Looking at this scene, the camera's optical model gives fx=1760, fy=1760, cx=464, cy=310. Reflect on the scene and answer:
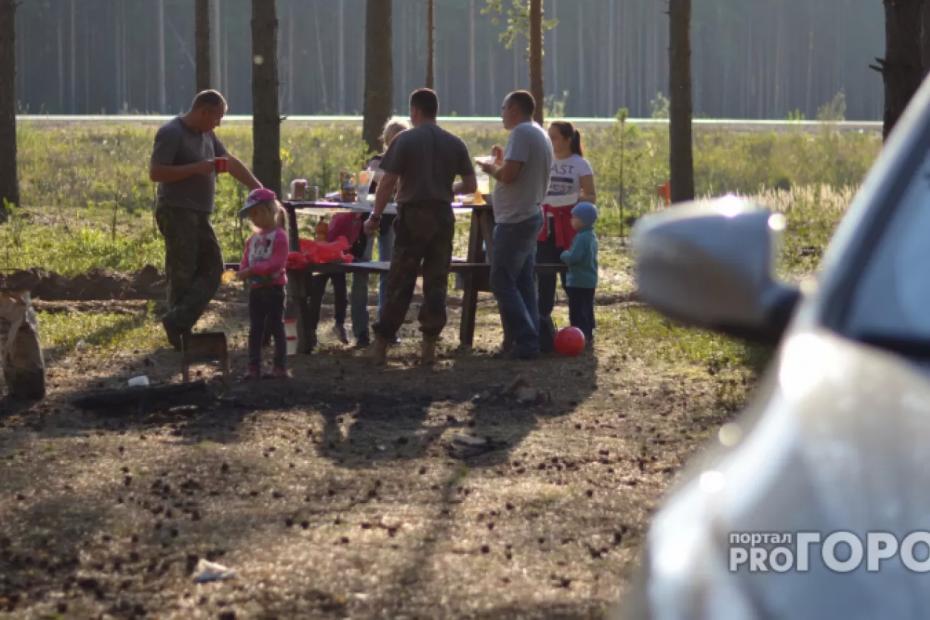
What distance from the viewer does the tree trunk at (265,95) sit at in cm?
1767

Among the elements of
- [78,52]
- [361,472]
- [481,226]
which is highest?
[78,52]

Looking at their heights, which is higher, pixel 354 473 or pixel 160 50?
pixel 160 50

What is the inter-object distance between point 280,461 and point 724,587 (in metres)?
6.83

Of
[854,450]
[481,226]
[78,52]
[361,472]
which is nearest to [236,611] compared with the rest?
[361,472]

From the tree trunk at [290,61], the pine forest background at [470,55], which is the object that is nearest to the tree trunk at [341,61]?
the pine forest background at [470,55]

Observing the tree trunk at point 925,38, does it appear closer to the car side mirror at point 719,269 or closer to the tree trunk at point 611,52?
the car side mirror at point 719,269

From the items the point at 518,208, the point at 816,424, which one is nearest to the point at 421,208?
the point at 518,208

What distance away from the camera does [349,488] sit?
803 centimetres

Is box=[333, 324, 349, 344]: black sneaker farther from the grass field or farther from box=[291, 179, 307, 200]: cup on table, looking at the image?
box=[291, 179, 307, 200]: cup on table

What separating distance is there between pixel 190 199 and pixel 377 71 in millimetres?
12640

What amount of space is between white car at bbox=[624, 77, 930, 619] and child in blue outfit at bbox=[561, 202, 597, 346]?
1007cm

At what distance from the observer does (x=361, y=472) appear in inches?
332

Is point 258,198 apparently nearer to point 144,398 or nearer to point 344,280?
point 144,398

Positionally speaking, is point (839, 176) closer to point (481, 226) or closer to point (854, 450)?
point (481, 226)
